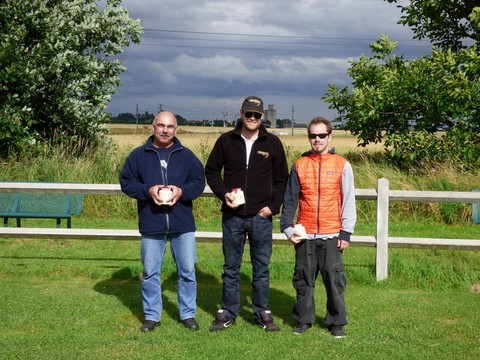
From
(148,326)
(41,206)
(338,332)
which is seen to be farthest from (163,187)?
(41,206)

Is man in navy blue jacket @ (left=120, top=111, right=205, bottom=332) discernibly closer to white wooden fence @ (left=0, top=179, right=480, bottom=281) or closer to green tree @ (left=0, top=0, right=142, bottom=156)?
white wooden fence @ (left=0, top=179, right=480, bottom=281)

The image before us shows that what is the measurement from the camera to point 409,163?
1594 centimetres

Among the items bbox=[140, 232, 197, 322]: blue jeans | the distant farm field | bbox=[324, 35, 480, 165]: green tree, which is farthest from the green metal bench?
bbox=[324, 35, 480, 165]: green tree

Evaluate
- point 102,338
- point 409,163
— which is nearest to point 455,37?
point 409,163

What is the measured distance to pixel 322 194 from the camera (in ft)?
18.2

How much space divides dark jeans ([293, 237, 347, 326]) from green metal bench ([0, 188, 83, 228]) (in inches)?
206

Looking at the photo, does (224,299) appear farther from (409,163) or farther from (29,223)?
(409,163)

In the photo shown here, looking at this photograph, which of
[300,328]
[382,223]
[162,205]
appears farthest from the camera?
[382,223]

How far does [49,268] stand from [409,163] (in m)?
10.1

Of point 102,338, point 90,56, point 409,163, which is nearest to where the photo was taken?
point 102,338

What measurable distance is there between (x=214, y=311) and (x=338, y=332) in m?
1.42

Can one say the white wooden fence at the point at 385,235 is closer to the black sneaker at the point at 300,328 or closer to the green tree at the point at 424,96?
the black sneaker at the point at 300,328

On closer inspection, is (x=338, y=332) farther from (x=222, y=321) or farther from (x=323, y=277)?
(x=222, y=321)

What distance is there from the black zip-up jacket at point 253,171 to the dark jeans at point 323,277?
1.47ft
